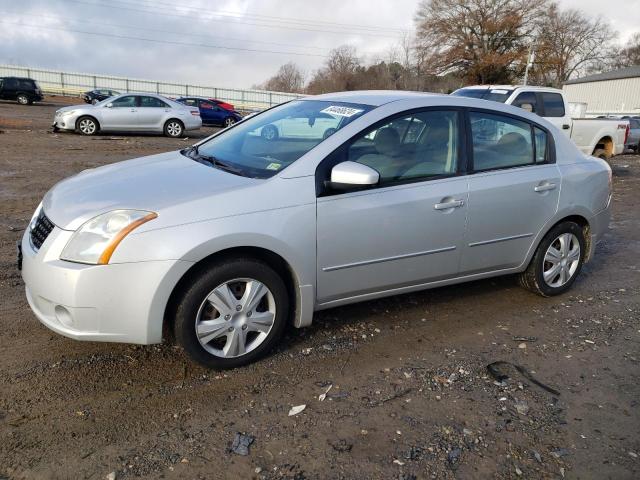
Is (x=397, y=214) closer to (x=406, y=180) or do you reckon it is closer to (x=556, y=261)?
(x=406, y=180)

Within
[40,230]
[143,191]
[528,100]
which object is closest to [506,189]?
[143,191]

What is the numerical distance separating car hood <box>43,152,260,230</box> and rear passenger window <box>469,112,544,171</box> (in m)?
1.84

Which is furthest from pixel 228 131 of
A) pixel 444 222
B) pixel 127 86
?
pixel 127 86

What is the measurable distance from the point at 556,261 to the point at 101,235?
3747 millimetres

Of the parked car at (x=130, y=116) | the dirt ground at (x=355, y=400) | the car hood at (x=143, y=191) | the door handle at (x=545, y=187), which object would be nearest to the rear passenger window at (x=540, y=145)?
the door handle at (x=545, y=187)

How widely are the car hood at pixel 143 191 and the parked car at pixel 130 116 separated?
14745 millimetres

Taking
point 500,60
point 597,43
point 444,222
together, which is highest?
point 597,43

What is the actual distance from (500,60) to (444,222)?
49883mm

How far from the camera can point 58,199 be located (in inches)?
132

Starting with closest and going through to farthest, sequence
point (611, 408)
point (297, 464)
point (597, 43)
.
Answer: point (297, 464) → point (611, 408) → point (597, 43)

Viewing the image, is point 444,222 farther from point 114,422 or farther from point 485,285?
point 114,422

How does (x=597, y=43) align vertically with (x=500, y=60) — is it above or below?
above

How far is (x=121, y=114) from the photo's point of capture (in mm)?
17609

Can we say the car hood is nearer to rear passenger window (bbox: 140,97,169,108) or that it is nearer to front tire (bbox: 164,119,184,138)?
rear passenger window (bbox: 140,97,169,108)
